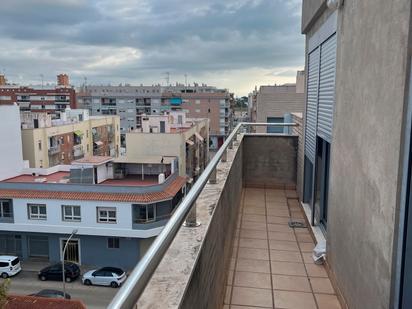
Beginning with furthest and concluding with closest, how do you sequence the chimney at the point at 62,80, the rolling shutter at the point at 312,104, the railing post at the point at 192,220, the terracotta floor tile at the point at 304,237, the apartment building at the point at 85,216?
1. the chimney at the point at 62,80
2. the apartment building at the point at 85,216
3. the rolling shutter at the point at 312,104
4. the terracotta floor tile at the point at 304,237
5. the railing post at the point at 192,220

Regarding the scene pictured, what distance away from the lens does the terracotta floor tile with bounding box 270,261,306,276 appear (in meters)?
3.64

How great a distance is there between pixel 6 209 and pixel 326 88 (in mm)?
18882

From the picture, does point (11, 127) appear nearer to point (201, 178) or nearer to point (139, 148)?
point (139, 148)

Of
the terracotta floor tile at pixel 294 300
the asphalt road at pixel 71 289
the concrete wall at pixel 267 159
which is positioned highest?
the concrete wall at pixel 267 159

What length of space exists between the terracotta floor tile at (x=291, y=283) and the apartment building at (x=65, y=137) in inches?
1080

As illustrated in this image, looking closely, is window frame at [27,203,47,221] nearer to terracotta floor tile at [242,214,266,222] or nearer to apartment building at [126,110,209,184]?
apartment building at [126,110,209,184]

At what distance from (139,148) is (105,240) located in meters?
9.44

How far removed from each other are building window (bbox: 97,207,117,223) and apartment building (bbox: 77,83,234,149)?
40456 mm

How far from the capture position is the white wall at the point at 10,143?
2417cm

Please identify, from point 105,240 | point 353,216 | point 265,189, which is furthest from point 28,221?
point 353,216

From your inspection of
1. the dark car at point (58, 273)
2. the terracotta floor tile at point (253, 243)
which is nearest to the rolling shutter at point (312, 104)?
the terracotta floor tile at point (253, 243)

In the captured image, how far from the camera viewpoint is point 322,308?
3.01 meters

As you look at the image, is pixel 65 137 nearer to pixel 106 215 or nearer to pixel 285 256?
pixel 106 215

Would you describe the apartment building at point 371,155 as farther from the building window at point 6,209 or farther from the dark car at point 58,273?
the building window at point 6,209
